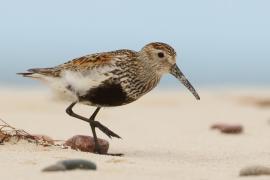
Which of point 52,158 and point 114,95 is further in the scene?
point 114,95

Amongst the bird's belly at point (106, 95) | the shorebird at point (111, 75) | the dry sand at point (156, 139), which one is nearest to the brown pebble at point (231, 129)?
the dry sand at point (156, 139)

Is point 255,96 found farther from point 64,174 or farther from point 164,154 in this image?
point 64,174

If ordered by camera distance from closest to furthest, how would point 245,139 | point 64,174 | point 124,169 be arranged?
1. point 64,174
2. point 124,169
3. point 245,139

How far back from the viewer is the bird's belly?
849 cm

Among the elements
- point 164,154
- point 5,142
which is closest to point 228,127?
point 164,154

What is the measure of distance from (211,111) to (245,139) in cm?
656

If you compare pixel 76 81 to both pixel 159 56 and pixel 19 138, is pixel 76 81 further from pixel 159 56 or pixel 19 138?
pixel 159 56

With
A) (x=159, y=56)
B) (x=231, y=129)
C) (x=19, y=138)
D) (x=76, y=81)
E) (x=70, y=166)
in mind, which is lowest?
(x=70, y=166)

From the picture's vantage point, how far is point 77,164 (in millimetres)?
6508

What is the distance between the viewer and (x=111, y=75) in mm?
8547

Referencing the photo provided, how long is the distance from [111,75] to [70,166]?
224 cm

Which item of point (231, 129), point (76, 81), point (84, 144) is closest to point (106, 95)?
point (76, 81)

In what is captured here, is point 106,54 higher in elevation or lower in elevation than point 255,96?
lower

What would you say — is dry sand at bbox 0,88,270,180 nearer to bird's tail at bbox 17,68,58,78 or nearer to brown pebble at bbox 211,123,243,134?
brown pebble at bbox 211,123,243,134
